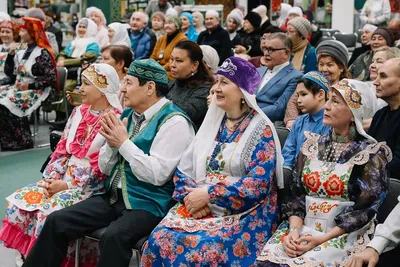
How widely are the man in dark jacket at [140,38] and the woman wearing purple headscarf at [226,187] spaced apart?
594 cm

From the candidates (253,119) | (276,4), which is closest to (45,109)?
(253,119)

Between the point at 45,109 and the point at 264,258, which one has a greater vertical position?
the point at 264,258

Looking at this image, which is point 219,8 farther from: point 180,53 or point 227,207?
point 227,207

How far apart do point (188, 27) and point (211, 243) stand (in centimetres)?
801

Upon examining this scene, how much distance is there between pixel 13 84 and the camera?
24.9ft

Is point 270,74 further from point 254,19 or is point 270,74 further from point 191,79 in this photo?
point 254,19

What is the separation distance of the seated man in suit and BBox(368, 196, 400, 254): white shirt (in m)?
2.20

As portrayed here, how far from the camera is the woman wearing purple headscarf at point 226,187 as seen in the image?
326 centimetres

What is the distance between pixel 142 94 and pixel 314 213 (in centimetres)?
119

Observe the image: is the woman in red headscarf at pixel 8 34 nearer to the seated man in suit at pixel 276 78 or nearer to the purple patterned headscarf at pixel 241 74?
the seated man in suit at pixel 276 78

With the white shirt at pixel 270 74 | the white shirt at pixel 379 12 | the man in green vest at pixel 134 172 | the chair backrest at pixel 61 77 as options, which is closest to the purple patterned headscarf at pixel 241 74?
the man in green vest at pixel 134 172

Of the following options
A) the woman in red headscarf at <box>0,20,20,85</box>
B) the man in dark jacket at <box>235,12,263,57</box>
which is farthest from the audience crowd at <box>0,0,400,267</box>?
the man in dark jacket at <box>235,12,263,57</box>

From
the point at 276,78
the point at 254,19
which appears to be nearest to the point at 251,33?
the point at 254,19

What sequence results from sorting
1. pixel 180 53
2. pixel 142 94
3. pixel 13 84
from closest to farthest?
pixel 142 94, pixel 180 53, pixel 13 84
